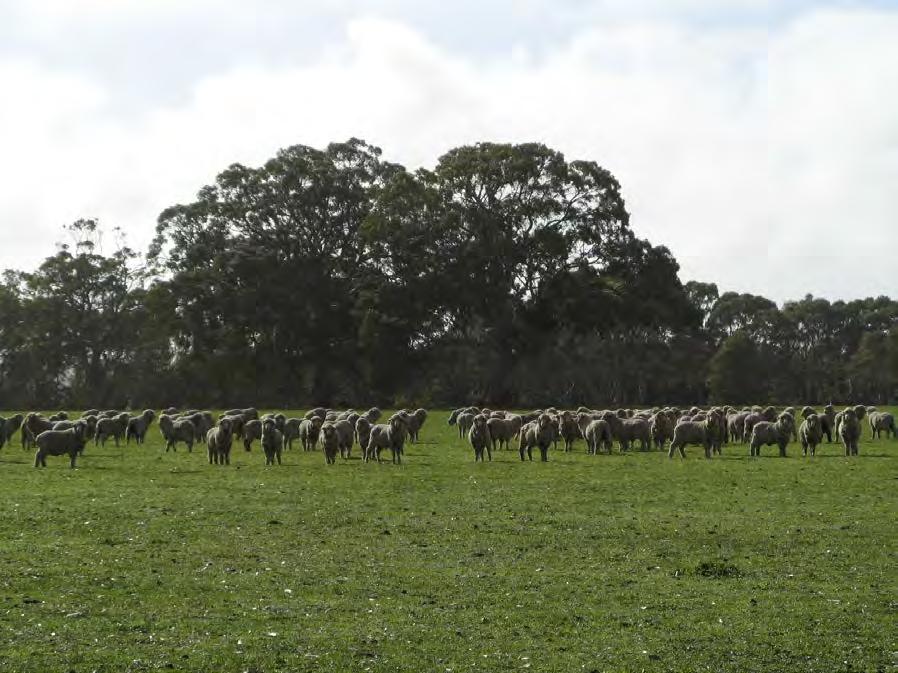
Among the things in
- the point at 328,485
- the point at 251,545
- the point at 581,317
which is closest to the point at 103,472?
the point at 328,485

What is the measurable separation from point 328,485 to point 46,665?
53.6 ft

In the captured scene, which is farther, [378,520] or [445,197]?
[445,197]

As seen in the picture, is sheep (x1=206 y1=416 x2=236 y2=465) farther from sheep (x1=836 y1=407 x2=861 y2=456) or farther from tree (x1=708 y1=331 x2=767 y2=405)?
tree (x1=708 y1=331 x2=767 y2=405)

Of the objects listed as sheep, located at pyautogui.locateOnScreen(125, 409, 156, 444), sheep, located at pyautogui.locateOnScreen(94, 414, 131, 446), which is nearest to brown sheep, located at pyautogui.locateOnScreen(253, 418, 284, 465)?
sheep, located at pyautogui.locateOnScreen(94, 414, 131, 446)

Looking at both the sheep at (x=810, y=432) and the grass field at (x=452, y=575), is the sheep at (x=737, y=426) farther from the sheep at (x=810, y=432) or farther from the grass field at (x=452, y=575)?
the grass field at (x=452, y=575)

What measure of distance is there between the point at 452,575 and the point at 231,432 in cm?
2168

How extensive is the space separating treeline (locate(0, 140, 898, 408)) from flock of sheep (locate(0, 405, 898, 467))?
29322mm

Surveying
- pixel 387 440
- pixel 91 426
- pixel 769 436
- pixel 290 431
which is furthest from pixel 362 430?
pixel 91 426

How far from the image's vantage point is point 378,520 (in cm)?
2081

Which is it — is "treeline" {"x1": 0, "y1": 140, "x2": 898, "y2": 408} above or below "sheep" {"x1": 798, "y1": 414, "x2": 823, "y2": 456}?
above

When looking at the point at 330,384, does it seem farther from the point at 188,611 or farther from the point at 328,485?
the point at 188,611

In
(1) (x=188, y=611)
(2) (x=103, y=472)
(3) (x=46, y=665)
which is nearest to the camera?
(3) (x=46, y=665)

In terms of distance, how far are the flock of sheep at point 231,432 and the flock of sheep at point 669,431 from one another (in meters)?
3.63

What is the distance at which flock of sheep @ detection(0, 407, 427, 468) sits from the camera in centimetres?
3491
